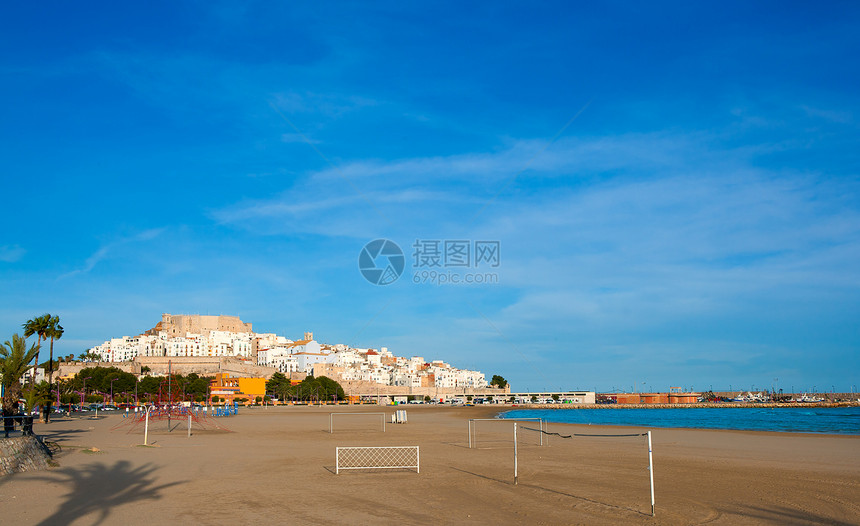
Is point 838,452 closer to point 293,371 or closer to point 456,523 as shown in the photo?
point 456,523

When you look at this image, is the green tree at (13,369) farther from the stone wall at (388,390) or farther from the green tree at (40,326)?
the stone wall at (388,390)

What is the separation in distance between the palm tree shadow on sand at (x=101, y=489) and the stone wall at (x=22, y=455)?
714 millimetres

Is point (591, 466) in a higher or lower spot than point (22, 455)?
lower

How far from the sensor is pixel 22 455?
1603 cm

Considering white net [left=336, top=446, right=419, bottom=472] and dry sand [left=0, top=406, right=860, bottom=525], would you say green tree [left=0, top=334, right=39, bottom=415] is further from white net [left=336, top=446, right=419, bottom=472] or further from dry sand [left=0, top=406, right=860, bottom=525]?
white net [left=336, top=446, right=419, bottom=472]

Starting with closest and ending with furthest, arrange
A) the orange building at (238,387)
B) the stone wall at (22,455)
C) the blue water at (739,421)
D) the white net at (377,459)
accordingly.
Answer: the stone wall at (22,455) → the white net at (377,459) → the blue water at (739,421) → the orange building at (238,387)

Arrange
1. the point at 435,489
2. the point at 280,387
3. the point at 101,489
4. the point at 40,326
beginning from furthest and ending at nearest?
the point at 280,387
the point at 40,326
the point at 435,489
the point at 101,489

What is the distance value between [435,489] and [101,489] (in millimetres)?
7640

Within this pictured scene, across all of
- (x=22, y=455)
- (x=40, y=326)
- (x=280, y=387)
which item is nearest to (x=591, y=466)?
(x=22, y=455)

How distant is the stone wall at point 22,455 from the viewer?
1531 cm

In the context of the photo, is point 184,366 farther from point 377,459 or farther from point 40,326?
point 377,459

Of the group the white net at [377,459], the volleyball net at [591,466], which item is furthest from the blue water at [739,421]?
the white net at [377,459]

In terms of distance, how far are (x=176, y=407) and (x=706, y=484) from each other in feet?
170

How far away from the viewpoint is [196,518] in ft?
36.1
